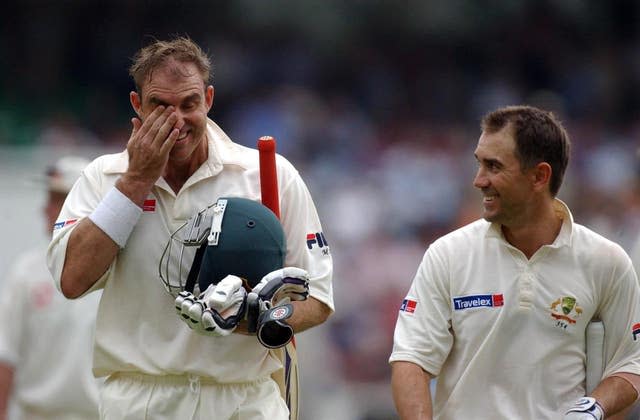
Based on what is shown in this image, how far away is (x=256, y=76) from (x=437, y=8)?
3310 millimetres

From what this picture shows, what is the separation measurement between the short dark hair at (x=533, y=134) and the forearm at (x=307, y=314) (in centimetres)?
88

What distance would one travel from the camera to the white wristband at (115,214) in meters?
4.10

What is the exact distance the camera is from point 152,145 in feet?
13.3

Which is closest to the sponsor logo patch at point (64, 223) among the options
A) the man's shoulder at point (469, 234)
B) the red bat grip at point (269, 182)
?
the red bat grip at point (269, 182)

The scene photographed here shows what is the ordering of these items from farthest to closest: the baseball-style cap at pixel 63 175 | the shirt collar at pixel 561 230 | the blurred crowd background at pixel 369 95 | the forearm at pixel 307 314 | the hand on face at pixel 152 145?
the blurred crowd background at pixel 369 95, the baseball-style cap at pixel 63 175, the shirt collar at pixel 561 230, the forearm at pixel 307 314, the hand on face at pixel 152 145

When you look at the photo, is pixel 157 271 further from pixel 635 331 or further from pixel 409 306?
pixel 635 331

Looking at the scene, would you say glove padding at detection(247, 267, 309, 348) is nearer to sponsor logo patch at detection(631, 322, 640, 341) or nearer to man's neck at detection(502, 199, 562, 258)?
man's neck at detection(502, 199, 562, 258)

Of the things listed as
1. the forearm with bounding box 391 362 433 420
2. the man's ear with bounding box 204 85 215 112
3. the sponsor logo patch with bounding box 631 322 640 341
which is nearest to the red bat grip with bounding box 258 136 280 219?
the man's ear with bounding box 204 85 215 112

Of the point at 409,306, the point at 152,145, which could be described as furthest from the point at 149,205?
the point at 409,306

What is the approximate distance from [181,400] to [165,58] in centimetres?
116

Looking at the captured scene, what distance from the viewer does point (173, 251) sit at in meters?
4.24

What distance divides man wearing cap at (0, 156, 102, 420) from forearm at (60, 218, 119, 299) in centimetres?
163

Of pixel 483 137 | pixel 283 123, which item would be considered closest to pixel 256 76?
pixel 283 123

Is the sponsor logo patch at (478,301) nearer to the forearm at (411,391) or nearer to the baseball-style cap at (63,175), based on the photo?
the forearm at (411,391)
